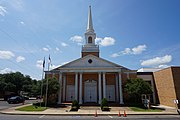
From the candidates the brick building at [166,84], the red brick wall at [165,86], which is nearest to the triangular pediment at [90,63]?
the brick building at [166,84]

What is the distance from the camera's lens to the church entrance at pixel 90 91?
106 ft

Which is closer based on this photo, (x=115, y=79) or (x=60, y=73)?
(x=60, y=73)

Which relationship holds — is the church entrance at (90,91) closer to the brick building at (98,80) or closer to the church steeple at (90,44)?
the brick building at (98,80)

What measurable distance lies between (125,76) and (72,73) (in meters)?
10.4

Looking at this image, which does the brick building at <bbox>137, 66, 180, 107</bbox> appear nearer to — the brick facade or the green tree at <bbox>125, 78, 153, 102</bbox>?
the brick facade

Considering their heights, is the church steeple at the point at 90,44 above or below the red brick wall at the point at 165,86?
above

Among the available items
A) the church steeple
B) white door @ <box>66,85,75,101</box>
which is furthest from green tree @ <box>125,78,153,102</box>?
the church steeple

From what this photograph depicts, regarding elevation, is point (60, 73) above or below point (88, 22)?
below

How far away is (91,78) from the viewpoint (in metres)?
33.3

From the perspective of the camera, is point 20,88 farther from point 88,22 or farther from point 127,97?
point 127,97

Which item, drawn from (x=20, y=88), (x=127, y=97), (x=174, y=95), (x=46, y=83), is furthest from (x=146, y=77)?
(x=20, y=88)

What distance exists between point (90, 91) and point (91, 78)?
2.58 meters

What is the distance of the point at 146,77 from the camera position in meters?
34.2

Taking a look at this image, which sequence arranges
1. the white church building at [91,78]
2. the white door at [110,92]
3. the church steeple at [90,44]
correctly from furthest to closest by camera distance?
the church steeple at [90,44] → the white door at [110,92] → the white church building at [91,78]
